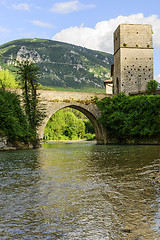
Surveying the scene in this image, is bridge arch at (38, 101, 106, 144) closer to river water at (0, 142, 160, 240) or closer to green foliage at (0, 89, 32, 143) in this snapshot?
green foliage at (0, 89, 32, 143)

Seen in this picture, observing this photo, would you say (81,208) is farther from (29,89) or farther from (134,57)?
(134,57)

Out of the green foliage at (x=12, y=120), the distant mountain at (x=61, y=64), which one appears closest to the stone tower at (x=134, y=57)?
the green foliage at (x=12, y=120)

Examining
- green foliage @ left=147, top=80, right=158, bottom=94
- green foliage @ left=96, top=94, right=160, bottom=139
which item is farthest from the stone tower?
green foliage @ left=96, top=94, right=160, bottom=139

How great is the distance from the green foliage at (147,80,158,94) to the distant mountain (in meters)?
91.1

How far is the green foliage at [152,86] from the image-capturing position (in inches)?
1227

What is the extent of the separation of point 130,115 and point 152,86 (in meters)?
5.26

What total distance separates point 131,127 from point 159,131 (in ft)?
10.4

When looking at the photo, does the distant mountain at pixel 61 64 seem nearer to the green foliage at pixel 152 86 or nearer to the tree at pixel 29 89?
the green foliage at pixel 152 86

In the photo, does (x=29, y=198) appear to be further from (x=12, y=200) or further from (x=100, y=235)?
(x=100, y=235)

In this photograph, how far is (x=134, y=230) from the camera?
346cm

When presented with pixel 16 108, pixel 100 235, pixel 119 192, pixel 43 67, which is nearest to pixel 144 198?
pixel 119 192

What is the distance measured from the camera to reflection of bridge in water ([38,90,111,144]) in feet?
94.1

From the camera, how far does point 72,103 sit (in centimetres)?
3022

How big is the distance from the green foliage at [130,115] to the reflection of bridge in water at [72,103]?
0.80m
